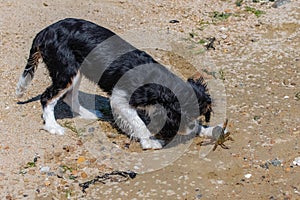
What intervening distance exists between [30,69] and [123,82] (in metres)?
1.53

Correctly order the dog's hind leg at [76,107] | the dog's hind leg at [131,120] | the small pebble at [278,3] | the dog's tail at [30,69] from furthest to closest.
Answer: the small pebble at [278,3] → the dog's hind leg at [76,107] → the dog's tail at [30,69] → the dog's hind leg at [131,120]

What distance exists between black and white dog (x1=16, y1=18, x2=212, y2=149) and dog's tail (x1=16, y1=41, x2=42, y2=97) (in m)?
0.07

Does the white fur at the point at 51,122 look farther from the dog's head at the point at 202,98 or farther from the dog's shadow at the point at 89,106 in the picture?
the dog's head at the point at 202,98

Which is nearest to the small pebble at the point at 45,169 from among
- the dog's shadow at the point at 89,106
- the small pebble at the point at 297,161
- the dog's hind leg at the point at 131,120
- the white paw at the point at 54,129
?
the white paw at the point at 54,129

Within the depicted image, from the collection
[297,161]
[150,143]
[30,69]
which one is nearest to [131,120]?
[150,143]

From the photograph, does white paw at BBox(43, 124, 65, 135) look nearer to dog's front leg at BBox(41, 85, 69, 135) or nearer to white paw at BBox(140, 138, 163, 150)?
dog's front leg at BBox(41, 85, 69, 135)

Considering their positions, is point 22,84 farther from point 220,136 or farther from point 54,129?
point 220,136

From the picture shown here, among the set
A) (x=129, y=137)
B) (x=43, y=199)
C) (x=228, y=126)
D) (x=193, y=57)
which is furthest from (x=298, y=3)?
(x=43, y=199)

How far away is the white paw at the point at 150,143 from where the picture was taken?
21.3 ft

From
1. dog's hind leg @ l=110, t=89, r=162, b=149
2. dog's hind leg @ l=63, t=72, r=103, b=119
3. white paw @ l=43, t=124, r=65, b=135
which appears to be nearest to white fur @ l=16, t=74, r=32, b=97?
dog's hind leg @ l=63, t=72, r=103, b=119

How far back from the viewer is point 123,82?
6.38 m

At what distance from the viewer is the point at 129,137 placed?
22.2 ft

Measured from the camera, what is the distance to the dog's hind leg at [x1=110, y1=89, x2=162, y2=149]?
21.1 ft

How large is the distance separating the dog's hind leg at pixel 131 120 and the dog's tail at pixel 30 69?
3.99ft
